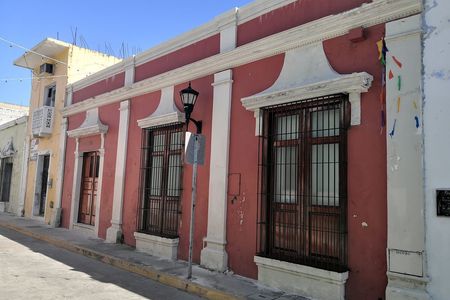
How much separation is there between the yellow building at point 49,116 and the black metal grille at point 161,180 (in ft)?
15.5

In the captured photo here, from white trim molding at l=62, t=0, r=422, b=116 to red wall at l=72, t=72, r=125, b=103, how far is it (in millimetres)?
972

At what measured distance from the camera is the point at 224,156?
6.95 meters

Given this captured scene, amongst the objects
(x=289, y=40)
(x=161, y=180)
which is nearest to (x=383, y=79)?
(x=289, y=40)

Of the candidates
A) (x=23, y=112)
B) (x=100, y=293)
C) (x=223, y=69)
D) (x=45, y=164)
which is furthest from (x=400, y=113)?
(x=23, y=112)

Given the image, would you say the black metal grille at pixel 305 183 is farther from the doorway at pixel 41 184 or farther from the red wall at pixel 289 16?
the doorway at pixel 41 184

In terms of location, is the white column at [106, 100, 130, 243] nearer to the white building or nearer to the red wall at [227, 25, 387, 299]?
the red wall at [227, 25, 387, 299]

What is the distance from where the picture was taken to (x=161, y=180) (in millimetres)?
8633

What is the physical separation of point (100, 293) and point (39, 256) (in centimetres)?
327

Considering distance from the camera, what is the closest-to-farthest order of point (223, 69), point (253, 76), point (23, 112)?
point (253, 76), point (223, 69), point (23, 112)

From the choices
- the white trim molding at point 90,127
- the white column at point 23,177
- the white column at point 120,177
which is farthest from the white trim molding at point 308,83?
the white column at point 23,177

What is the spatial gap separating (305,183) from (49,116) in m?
10.6

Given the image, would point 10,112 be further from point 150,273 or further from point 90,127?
point 150,273

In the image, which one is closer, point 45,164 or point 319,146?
point 319,146

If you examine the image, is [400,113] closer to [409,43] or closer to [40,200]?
[409,43]
